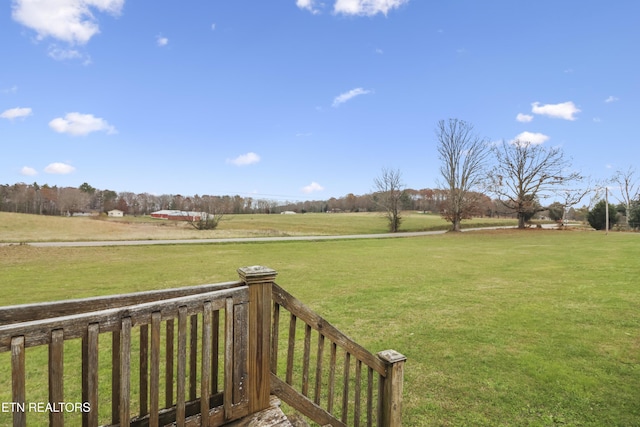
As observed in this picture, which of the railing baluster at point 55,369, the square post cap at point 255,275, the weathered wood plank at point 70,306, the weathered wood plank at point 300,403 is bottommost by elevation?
the weathered wood plank at point 300,403

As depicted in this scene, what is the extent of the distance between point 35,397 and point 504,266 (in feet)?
49.5

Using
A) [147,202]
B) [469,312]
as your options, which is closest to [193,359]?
[469,312]

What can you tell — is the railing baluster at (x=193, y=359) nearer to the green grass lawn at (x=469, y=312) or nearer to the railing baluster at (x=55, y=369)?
the railing baluster at (x=55, y=369)

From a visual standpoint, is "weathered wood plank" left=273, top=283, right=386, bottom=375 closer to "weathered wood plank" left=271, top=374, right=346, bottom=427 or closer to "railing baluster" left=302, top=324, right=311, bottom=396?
"railing baluster" left=302, top=324, right=311, bottom=396

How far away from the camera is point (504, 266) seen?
13344mm

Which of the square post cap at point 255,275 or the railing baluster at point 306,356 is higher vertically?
the square post cap at point 255,275

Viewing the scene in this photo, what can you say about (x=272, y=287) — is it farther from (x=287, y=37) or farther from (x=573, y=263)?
(x=287, y=37)

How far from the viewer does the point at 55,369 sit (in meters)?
1.63

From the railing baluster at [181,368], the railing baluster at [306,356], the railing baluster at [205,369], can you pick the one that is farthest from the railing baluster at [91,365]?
the railing baluster at [306,356]

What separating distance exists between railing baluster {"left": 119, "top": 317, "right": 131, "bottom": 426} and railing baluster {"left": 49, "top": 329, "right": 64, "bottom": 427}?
29 centimetres

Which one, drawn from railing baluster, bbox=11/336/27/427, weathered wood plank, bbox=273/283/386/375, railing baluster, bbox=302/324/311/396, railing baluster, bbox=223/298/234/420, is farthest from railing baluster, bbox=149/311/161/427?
railing baluster, bbox=302/324/311/396

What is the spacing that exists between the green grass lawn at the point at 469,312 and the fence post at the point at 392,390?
828 millimetres

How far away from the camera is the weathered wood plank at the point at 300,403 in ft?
8.81

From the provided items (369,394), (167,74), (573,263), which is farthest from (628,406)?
(167,74)
